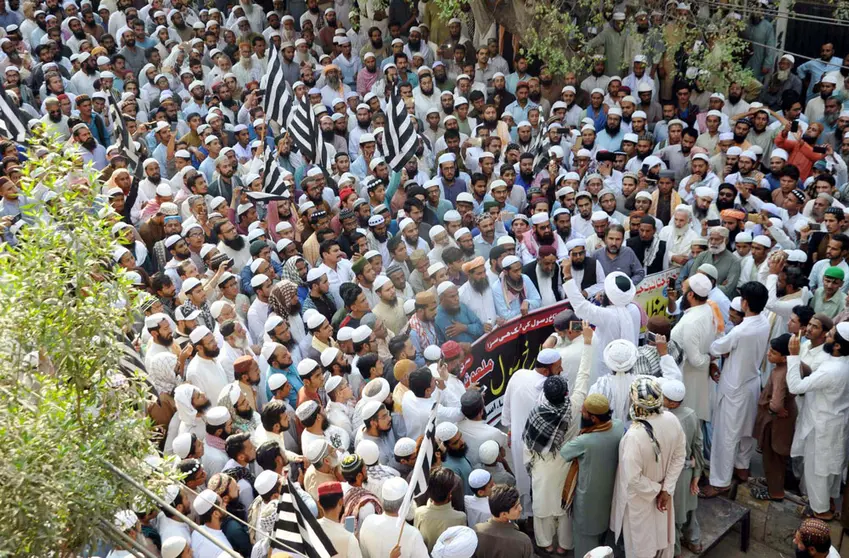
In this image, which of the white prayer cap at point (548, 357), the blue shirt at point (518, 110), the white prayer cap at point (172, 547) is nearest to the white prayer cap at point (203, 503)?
the white prayer cap at point (172, 547)

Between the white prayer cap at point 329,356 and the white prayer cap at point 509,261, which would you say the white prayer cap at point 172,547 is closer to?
the white prayer cap at point 329,356

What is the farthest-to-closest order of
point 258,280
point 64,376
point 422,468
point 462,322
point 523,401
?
point 258,280
point 462,322
point 523,401
point 422,468
point 64,376

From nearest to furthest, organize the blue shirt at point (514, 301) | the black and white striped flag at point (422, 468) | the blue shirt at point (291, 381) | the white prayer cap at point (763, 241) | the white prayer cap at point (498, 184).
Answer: the black and white striped flag at point (422, 468), the blue shirt at point (291, 381), the blue shirt at point (514, 301), the white prayer cap at point (763, 241), the white prayer cap at point (498, 184)

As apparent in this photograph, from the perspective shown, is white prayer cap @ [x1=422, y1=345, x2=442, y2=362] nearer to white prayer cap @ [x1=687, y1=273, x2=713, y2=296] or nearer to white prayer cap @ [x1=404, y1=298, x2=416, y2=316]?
white prayer cap @ [x1=404, y1=298, x2=416, y2=316]

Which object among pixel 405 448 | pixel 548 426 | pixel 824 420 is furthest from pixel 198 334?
pixel 824 420

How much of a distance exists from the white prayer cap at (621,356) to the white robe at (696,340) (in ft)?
2.74

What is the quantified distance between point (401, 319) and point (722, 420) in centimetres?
271

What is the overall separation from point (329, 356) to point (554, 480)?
193 centimetres

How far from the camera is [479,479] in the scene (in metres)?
5.15

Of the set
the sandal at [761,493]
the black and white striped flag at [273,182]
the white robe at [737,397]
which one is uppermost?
the black and white striped flag at [273,182]

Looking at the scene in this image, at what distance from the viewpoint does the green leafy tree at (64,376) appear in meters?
2.85

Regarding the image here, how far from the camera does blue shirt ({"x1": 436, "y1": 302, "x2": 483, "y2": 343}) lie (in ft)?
23.4

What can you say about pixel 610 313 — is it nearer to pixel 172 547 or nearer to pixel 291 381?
pixel 291 381

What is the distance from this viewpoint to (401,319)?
7.31 m
